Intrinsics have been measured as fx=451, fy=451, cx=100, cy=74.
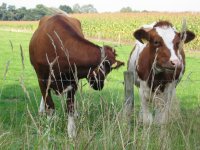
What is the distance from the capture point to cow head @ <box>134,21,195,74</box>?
5.45 meters

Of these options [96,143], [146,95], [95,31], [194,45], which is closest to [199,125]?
[96,143]

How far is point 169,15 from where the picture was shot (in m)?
42.4

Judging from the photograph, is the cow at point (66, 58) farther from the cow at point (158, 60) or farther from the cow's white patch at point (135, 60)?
the cow's white patch at point (135, 60)

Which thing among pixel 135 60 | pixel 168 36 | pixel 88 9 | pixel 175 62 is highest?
pixel 168 36

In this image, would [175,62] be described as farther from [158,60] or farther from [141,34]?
[141,34]

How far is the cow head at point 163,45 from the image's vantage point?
5.45m

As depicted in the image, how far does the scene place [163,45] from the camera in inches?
226

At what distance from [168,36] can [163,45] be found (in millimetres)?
154

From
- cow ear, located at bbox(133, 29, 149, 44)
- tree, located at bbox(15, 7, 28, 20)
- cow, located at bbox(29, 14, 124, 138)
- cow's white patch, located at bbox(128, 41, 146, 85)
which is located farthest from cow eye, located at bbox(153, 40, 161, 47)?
tree, located at bbox(15, 7, 28, 20)

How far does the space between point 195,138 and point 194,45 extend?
2633 cm

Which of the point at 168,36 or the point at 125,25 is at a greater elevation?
the point at 168,36

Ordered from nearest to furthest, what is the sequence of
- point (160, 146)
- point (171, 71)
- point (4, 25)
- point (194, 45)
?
point (160, 146)
point (171, 71)
point (194, 45)
point (4, 25)

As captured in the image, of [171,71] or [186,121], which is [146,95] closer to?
[171,71]

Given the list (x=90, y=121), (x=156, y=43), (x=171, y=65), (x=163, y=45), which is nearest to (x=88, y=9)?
(x=156, y=43)
